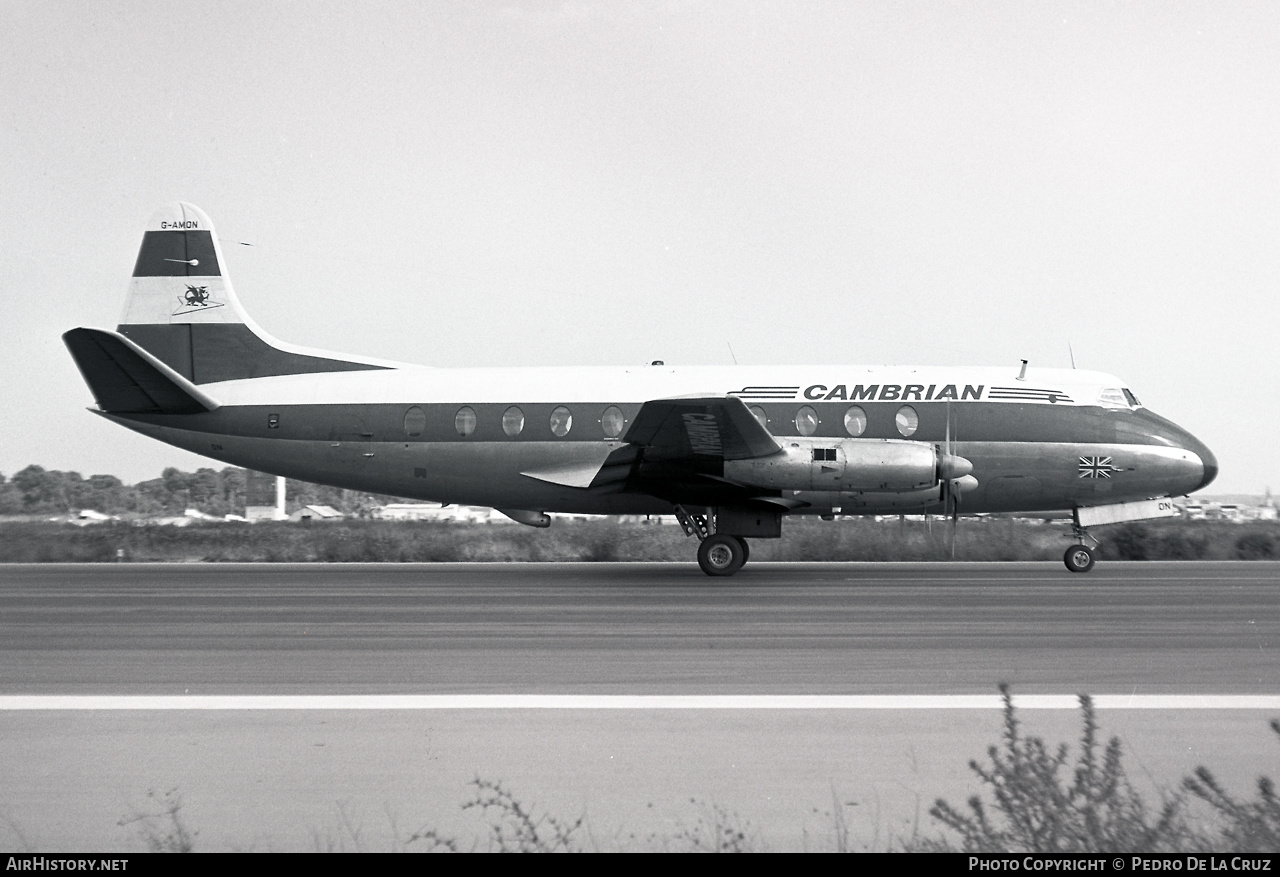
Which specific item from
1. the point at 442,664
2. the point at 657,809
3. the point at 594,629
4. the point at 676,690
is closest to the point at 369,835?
the point at 657,809

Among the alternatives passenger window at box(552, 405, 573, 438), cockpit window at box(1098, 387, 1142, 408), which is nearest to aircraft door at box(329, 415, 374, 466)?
passenger window at box(552, 405, 573, 438)

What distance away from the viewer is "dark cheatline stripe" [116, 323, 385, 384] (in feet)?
72.3

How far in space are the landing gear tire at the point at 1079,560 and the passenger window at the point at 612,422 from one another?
872 centimetres

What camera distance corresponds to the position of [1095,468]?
19922mm

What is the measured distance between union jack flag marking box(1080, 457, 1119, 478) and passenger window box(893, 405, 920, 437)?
3261 mm

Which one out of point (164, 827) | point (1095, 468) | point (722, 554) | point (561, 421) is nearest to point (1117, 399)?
point (1095, 468)

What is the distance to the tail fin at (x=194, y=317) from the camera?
22.1 metres

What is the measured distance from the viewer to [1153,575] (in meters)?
19.3

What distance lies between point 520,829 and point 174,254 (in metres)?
21.1

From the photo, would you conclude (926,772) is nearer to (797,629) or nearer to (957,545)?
(797,629)

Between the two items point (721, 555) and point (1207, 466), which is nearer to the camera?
point (721, 555)

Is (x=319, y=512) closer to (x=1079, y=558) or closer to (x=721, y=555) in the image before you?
(x=721, y=555)

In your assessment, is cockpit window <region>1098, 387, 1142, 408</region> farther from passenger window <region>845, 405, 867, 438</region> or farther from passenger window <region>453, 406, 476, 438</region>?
passenger window <region>453, 406, 476, 438</region>

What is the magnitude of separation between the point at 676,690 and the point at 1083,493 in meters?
15.0
